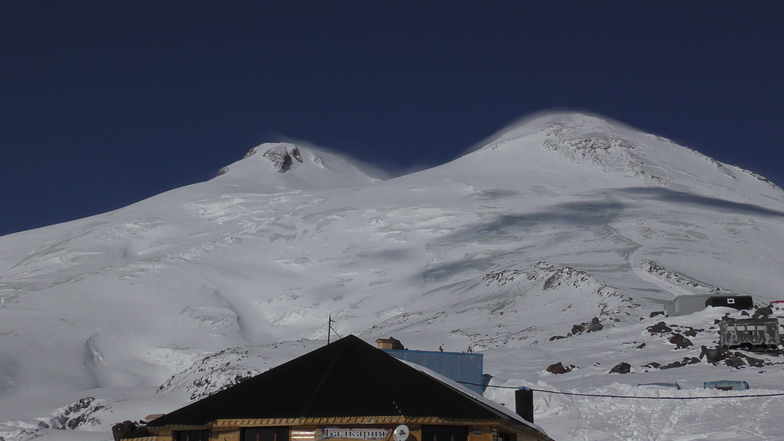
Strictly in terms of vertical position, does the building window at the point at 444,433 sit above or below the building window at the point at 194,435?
above

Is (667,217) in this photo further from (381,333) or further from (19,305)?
(19,305)

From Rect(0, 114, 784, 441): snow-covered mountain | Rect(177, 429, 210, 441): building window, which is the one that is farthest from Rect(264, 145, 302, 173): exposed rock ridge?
Rect(177, 429, 210, 441): building window

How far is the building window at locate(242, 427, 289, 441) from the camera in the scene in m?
14.2

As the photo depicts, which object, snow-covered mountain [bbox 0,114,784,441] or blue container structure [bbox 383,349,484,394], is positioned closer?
blue container structure [bbox 383,349,484,394]

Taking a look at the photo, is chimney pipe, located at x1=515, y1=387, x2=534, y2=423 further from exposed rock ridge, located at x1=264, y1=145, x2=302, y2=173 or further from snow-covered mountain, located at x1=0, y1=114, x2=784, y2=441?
exposed rock ridge, located at x1=264, y1=145, x2=302, y2=173

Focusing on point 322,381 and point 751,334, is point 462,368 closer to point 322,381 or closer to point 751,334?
point 751,334

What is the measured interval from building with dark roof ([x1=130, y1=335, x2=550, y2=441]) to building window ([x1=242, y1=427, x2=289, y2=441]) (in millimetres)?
18

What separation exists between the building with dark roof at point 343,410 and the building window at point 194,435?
0.02m

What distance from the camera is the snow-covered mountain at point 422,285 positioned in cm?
3272

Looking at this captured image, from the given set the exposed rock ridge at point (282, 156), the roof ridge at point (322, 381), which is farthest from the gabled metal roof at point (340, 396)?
the exposed rock ridge at point (282, 156)

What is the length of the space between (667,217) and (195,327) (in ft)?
165

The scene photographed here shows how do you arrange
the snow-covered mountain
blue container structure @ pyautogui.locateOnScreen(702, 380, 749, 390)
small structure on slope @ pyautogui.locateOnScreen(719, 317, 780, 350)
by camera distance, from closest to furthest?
blue container structure @ pyautogui.locateOnScreen(702, 380, 749, 390)
small structure on slope @ pyautogui.locateOnScreen(719, 317, 780, 350)
the snow-covered mountain

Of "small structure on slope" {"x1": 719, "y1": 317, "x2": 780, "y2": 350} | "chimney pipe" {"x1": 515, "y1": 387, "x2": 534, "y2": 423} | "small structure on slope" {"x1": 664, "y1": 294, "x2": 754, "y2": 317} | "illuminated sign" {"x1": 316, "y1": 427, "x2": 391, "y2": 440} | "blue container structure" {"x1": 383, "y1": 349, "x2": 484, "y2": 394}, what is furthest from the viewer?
"small structure on slope" {"x1": 664, "y1": 294, "x2": 754, "y2": 317}

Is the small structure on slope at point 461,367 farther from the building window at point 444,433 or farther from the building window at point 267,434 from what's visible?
the building window at point 267,434
